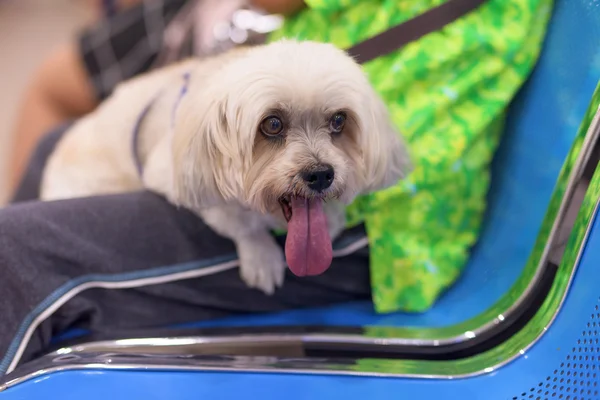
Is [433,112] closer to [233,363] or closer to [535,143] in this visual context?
[535,143]

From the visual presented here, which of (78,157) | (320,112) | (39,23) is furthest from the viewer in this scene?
(39,23)

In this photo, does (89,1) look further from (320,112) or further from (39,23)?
(320,112)

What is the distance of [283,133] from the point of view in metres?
0.84

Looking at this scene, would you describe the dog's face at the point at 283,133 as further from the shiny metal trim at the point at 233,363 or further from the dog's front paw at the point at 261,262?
the shiny metal trim at the point at 233,363

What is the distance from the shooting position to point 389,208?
105cm

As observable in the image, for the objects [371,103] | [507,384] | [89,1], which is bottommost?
[89,1]

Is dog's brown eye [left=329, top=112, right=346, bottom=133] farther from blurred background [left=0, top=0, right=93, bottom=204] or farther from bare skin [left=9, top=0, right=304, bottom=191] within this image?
blurred background [left=0, top=0, right=93, bottom=204]

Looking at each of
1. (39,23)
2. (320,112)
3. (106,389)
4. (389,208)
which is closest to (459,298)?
(389,208)

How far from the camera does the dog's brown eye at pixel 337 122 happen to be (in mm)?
850

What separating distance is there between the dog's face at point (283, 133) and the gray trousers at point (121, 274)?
0.51 ft

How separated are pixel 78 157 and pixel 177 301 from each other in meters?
0.46

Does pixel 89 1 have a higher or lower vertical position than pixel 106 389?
lower

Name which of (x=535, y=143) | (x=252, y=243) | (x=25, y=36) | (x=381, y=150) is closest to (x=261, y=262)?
(x=252, y=243)

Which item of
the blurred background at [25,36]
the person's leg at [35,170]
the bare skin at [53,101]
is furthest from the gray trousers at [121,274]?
the blurred background at [25,36]
